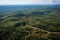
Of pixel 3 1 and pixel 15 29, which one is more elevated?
pixel 3 1

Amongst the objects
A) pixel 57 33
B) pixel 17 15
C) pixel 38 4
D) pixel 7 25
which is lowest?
pixel 57 33

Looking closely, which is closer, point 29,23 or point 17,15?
point 29,23

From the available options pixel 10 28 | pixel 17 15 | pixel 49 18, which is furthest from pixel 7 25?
pixel 49 18

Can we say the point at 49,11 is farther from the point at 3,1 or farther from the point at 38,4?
the point at 3,1

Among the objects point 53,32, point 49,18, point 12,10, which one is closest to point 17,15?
point 12,10

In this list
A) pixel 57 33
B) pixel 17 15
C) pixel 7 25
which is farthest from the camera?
pixel 17 15

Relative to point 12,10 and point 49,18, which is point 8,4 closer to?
point 12,10

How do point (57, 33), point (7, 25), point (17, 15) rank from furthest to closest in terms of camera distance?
point (17, 15)
point (7, 25)
point (57, 33)
